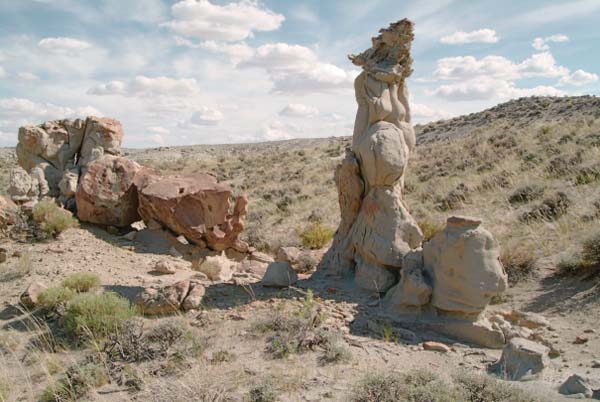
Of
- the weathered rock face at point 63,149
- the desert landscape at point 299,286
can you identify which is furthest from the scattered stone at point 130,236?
the weathered rock face at point 63,149

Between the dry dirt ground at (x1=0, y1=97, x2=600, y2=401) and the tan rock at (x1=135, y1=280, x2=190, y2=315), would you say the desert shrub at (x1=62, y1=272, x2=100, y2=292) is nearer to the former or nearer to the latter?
the dry dirt ground at (x1=0, y1=97, x2=600, y2=401)

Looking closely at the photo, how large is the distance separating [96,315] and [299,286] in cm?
268

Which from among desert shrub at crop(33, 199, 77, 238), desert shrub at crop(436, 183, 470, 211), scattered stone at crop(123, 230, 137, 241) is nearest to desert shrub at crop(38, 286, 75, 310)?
desert shrub at crop(33, 199, 77, 238)

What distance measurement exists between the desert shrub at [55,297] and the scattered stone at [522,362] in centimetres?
523

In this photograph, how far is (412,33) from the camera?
736 centimetres

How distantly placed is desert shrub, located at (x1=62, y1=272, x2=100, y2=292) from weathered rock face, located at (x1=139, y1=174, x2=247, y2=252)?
250 centimetres

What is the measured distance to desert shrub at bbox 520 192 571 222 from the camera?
420 inches

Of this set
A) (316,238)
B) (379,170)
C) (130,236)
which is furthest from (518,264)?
(130,236)

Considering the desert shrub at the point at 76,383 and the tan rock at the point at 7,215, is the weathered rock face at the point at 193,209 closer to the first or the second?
the tan rock at the point at 7,215

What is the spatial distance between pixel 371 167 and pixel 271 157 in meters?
25.3

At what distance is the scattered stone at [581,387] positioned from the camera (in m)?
4.24

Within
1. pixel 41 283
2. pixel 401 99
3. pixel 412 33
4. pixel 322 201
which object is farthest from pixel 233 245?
pixel 322 201

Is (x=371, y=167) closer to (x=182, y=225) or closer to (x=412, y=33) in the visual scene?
(x=412, y=33)

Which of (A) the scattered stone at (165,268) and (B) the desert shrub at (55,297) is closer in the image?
(B) the desert shrub at (55,297)
